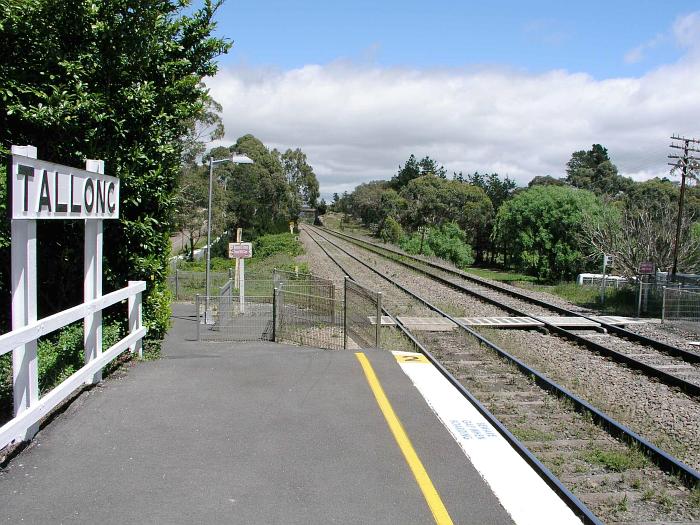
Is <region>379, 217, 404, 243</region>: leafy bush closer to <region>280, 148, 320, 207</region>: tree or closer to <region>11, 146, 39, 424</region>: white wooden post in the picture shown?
<region>280, 148, 320, 207</region>: tree

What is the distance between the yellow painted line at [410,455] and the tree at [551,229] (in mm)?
49347

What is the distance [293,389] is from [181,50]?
5.28 meters

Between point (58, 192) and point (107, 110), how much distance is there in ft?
10.5

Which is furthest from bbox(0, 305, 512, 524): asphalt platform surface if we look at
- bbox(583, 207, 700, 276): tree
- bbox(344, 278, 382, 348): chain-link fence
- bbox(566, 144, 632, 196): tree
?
bbox(566, 144, 632, 196): tree

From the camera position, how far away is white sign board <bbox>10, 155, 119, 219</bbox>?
4.98 meters

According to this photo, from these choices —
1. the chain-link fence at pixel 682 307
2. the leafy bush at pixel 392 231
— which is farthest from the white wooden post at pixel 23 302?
the leafy bush at pixel 392 231

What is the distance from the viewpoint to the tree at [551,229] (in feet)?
180

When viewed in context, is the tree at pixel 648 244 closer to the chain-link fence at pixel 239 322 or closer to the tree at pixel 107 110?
the chain-link fence at pixel 239 322

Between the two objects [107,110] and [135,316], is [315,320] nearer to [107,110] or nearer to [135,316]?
[135,316]

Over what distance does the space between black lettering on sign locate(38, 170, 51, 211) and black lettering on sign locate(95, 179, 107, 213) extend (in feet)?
4.50

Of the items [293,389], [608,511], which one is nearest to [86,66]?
[293,389]

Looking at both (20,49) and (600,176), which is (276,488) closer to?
(20,49)

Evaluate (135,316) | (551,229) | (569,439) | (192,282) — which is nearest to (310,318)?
(135,316)

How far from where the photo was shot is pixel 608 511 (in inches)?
224
